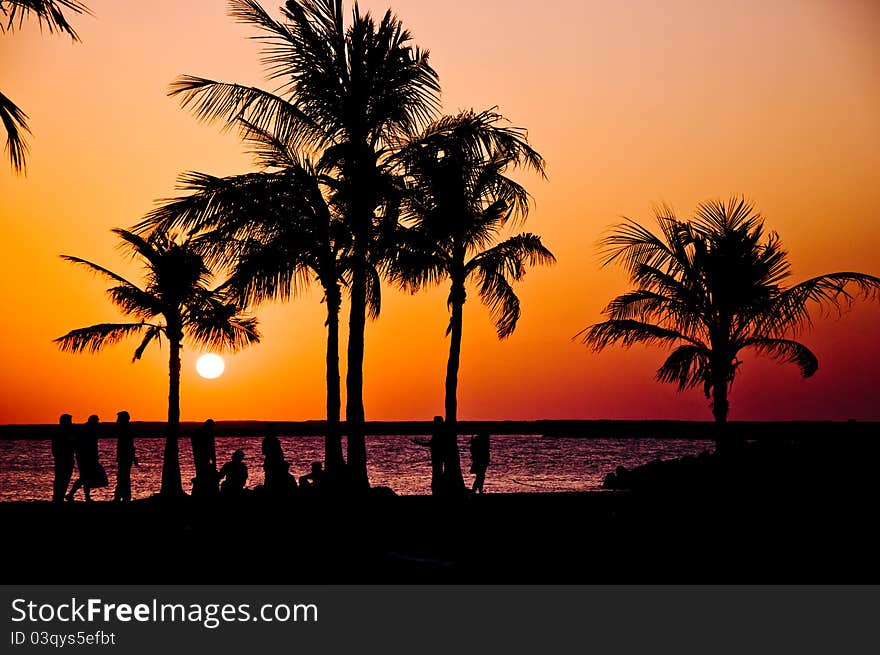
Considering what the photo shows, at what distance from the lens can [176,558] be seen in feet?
43.9

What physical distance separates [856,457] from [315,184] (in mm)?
12617

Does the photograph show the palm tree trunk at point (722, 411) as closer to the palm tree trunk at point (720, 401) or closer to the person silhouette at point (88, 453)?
the palm tree trunk at point (720, 401)

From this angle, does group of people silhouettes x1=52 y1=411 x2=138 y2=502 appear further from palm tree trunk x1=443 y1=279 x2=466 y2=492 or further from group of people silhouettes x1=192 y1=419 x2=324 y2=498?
palm tree trunk x1=443 y1=279 x2=466 y2=492

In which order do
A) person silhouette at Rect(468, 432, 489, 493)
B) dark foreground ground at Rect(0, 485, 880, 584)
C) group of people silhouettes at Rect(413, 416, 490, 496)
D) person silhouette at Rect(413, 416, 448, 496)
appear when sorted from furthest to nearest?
person silhouette at Rect(468, 432, 489, 493)
person silhouette at Rect(413, 416, 448, 496)
group of people silhouettes at Rect(413, 416, 490, 496)
dark foreground ground at Rect(0, 485, 880, 584)

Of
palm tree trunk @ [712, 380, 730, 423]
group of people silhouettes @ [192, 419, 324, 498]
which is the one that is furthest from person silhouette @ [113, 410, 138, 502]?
palm tree trunk @ [712, 380, 730, 423]

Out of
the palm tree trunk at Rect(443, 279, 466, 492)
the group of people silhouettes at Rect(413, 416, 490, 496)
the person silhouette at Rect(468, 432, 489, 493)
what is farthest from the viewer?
the palm tree trunk at Rect(443, 279, 466, 492)

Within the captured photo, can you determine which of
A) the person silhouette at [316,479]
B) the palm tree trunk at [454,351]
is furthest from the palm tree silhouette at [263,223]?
the palm tree trunk at [454,351]

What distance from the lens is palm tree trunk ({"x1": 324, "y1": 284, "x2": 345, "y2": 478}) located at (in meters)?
22.2

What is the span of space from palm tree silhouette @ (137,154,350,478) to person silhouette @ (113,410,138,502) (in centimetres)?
474

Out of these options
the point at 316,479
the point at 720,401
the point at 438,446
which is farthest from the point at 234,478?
the point at 720,401

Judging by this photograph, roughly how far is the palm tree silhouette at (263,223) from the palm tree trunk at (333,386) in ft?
4.56
